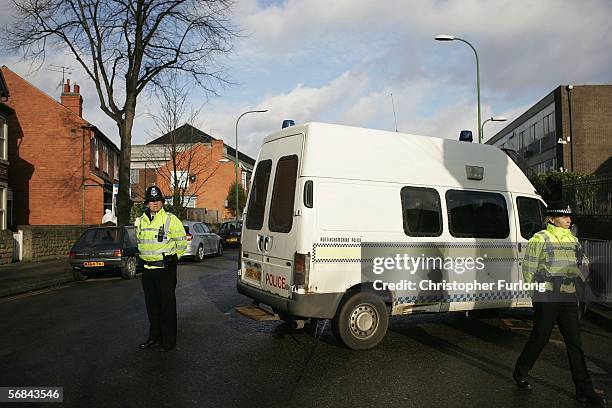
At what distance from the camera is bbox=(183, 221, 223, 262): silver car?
62.5ft

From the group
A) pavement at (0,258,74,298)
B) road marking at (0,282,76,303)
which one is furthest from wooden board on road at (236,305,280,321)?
pavement at (0,258,74,298)

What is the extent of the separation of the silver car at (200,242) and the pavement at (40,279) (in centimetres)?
407

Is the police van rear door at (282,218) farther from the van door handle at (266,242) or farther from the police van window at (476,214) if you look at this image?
the police van window at (476,214)

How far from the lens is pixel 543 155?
46750 mm

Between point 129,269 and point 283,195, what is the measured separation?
9244mm

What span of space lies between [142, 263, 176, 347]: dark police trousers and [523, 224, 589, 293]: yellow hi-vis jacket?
3.97 meters

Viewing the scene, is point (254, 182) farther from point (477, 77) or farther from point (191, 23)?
point (191, 23)

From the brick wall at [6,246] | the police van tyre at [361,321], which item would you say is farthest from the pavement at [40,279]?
the police van tyre at [361,321]

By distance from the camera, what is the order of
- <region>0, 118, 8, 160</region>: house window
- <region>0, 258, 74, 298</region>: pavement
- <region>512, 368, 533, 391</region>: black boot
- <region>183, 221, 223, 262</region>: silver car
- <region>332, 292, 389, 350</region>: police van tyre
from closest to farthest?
<region>512, 368, 533, 391</region>: black boot < <region>332, 292, 389, 350</region>: police van tyre < <region>0, 258, 74, 298</region>: pavement < <region>183, 221, 223, 262</region>: silver car < <region>0, 118, 8, 160</region>: house window

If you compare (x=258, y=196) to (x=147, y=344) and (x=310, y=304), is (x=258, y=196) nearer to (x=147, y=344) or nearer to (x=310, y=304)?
(x=310, y=304)

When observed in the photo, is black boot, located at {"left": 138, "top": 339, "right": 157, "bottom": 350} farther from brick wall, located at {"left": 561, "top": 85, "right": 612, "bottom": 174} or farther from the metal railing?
brick wall, located at {"left": 561, "top": 85, "right": 612, "bottom": 174}

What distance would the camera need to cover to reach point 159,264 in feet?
21.0

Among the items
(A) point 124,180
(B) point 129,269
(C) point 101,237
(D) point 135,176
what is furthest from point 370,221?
(D) point 135,176

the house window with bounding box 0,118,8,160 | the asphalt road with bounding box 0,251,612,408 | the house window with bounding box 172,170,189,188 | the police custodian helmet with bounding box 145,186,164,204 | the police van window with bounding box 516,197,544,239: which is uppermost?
the house window with bounding box 0,118,8,160
